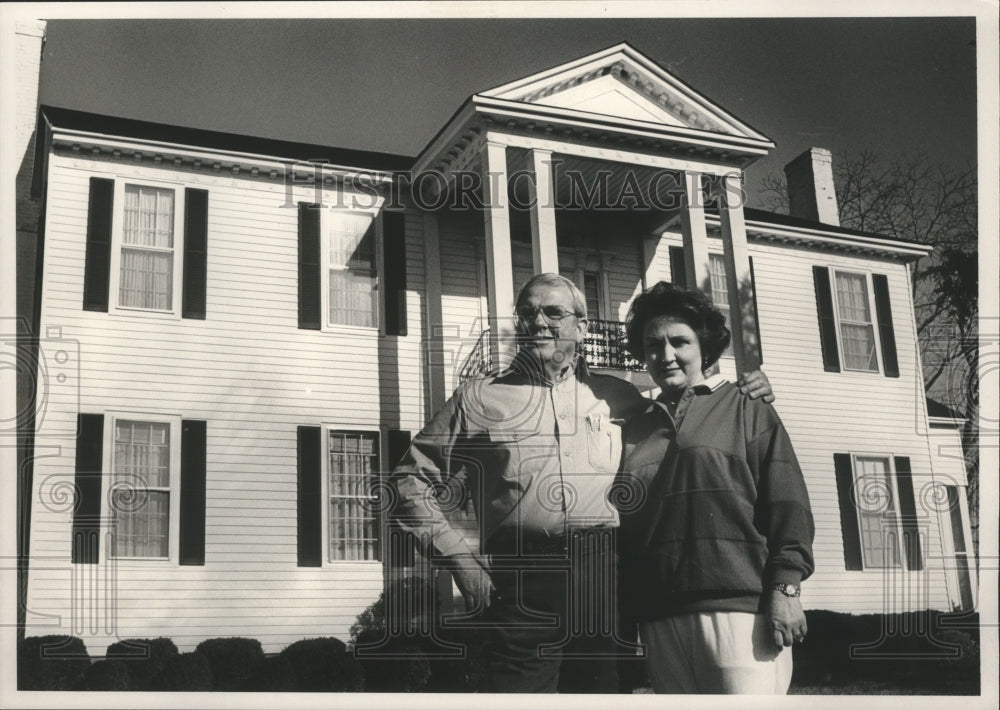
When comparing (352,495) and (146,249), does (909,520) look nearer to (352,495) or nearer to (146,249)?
(352,495)

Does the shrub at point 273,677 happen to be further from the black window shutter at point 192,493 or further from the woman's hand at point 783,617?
the woman's hand at point 783,617

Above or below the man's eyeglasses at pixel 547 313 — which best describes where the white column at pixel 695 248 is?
above

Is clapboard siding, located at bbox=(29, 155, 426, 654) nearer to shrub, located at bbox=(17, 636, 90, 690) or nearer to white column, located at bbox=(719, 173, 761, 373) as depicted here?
shrub, located at bbox=(17, 636, 90, 690)

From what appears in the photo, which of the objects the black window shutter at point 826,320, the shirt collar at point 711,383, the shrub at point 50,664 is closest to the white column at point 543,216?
the shirt collar at point 711,383

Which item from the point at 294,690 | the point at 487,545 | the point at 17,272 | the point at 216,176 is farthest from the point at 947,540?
the point at 17,272

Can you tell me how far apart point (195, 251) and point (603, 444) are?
3.63 m

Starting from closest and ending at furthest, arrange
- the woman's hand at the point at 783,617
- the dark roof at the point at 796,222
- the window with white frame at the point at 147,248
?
the woman's hand at the point at 783,617 < the window with white frame at the point at 147,248 < the dark roof at the point at 796,222

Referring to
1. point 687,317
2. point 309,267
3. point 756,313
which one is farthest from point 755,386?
point 309,267

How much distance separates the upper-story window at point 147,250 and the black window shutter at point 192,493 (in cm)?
100

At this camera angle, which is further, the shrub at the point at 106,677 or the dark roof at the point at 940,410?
the dark roof at the point at 940,410

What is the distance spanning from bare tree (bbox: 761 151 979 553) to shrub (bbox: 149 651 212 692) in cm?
606

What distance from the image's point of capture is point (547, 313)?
24.3 ft

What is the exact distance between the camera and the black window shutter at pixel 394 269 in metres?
8.36

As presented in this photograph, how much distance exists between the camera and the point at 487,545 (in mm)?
6984
